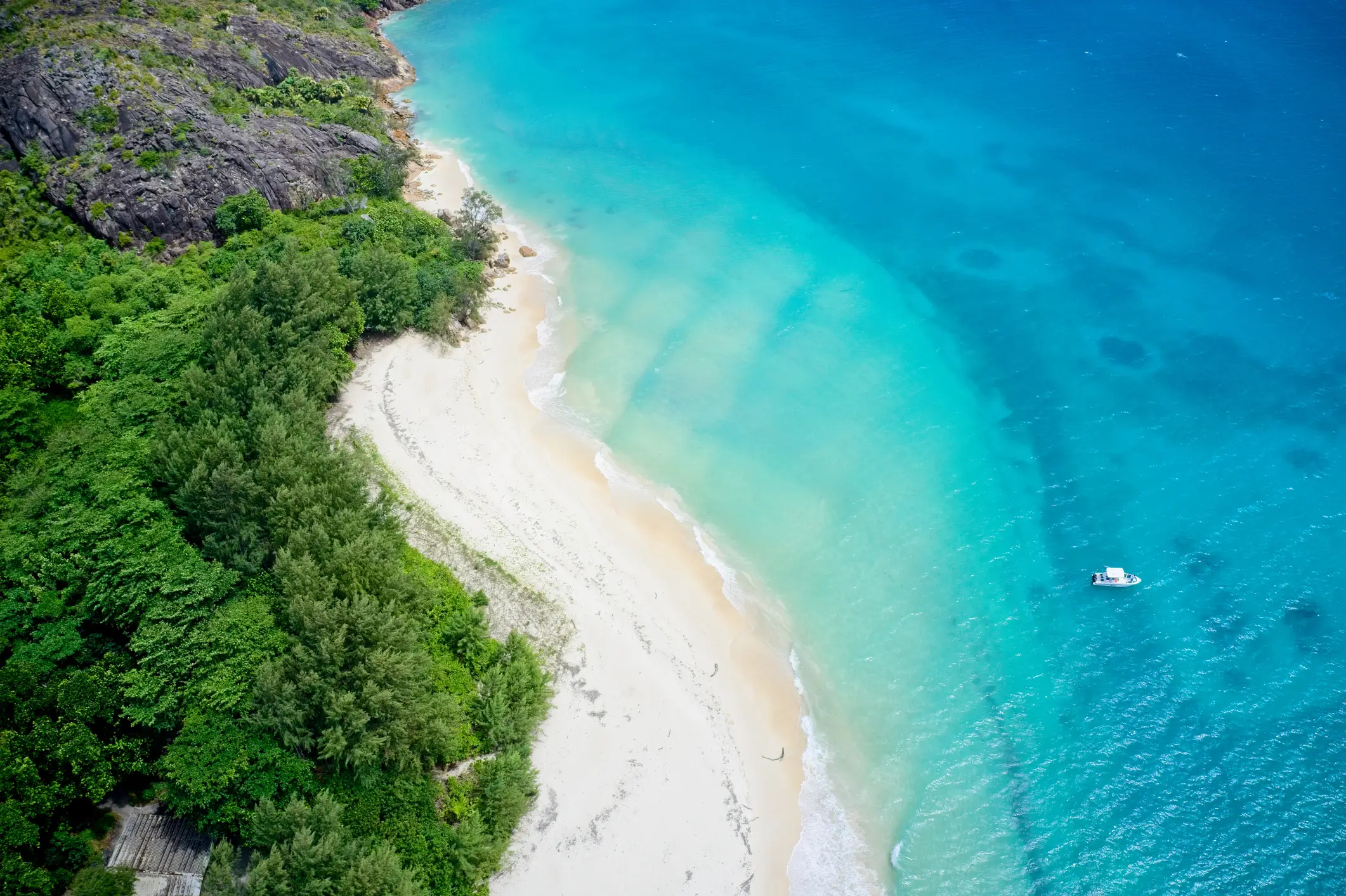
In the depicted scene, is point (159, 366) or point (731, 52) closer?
point (159, 366)

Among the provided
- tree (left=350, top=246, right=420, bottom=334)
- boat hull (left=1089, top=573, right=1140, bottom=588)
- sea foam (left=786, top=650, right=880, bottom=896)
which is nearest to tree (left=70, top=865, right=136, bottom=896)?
sea foam (left=786, top=650, right=880, bottom=896)

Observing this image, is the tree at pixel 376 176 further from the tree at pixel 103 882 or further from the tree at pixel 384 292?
the tree at pixel 103 882

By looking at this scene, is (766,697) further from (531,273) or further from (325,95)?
(325,95)

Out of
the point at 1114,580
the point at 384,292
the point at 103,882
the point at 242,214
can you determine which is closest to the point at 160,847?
the point at 103,882

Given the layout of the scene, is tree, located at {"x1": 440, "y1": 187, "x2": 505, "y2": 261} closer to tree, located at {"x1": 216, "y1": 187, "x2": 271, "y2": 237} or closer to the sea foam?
tree, located at {"x1": 216, "y1": 187, "x2": 271, "y2": 237}

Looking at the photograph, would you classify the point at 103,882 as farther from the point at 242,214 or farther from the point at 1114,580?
the point at 1114,580

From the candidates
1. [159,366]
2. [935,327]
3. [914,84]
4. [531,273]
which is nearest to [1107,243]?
[935,327]

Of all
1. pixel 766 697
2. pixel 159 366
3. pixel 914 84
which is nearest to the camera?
pixel 766 697
